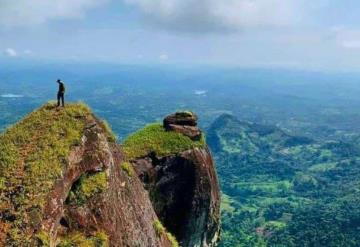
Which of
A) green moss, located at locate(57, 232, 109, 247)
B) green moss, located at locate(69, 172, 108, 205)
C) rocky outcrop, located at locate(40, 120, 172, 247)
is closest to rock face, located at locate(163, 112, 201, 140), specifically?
rocky outcrop, located at locate(40, 120, 172, 247)

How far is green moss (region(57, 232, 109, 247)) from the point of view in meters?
19.8

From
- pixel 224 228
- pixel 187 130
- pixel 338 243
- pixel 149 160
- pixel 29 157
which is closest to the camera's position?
pixel 29 157

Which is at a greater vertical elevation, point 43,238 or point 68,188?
point 68,188

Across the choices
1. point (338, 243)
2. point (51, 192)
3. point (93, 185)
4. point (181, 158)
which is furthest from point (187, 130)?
point (338, 243)

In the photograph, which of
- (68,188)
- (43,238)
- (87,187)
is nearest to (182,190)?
(87,187)

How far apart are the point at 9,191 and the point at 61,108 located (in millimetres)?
7773

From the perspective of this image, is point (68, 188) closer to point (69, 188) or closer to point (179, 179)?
point (69, 188)

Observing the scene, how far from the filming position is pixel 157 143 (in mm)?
36875

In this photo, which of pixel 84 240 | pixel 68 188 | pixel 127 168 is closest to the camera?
pixel 84 240

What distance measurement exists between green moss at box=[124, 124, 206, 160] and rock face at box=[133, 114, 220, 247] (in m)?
0.40

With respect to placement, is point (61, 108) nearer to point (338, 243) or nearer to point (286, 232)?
point (338, 243)

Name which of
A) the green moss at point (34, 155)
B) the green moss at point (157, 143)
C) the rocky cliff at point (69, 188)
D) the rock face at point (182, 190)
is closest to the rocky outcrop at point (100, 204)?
the rocky cliff at point (69, 188)

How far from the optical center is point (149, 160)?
1390 inches

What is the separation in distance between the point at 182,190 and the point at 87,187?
570 inches
